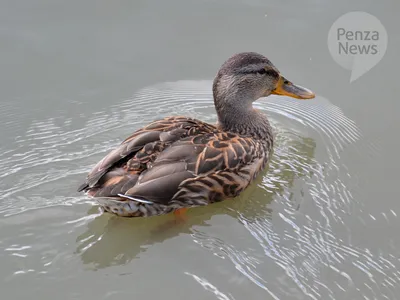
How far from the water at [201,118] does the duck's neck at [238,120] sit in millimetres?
372

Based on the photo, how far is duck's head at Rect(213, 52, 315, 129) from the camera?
6176 millimetres

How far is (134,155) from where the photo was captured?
538 centimetres

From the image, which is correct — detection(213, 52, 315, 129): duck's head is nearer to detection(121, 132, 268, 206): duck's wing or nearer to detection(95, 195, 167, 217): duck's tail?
detection(121, 132, 268, 206): duck's wing

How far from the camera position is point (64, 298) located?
463 cm

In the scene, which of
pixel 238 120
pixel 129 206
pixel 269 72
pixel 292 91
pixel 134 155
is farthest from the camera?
pixel 292 91

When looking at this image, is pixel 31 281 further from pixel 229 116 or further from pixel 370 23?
pixel 370 23

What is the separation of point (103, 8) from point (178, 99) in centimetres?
180

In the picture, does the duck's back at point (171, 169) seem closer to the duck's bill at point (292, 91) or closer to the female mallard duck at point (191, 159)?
the female mallard duck at point (191, 159)

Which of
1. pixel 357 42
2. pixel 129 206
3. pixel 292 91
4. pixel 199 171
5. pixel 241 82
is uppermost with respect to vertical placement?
pixel 357 42

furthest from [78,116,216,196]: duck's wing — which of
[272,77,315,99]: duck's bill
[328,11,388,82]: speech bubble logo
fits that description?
[328,11,388,82]: speech bubble logo

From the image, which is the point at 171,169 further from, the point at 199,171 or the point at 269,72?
the point at 269,72

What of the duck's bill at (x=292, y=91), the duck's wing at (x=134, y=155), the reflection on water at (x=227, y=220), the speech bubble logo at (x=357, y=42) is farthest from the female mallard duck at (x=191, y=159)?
the speech bubble logo at (x=357, y=42)

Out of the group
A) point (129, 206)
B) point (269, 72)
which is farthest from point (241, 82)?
point (129, 206)

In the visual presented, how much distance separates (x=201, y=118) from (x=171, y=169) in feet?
5.54
